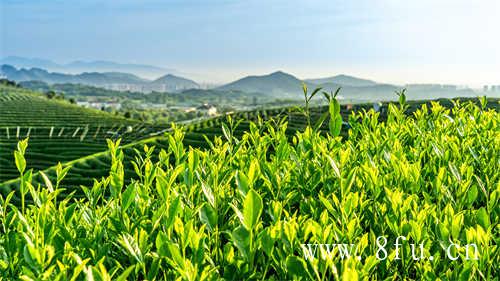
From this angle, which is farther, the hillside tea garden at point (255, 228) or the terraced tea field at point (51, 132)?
the terraced tea field at point (51, 132)

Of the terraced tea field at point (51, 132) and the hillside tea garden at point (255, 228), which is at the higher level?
the hillside tea garden at point (255, 228)

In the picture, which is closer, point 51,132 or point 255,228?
point 255,228

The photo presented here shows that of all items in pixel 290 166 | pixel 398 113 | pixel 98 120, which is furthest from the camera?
pixel 98 120

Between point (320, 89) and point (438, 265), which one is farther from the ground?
point (320, 89)

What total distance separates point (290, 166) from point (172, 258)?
0.90 m

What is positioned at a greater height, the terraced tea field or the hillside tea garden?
the hillside tea garden

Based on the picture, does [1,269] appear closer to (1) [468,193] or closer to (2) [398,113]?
(1) [468,193]

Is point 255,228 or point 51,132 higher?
point 255,228

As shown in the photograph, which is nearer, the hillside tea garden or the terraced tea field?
the hillside tea garden

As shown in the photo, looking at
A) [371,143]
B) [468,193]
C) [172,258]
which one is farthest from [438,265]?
[371,143]

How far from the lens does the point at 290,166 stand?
6.43 feet

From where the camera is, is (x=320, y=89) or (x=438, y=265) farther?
(x=320, y=89)

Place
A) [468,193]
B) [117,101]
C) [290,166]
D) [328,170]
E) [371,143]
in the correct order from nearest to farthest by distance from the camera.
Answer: [468,193], [328,170], [290,166], [371,143], [117,101]

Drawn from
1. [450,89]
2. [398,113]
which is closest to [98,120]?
[398,113]
